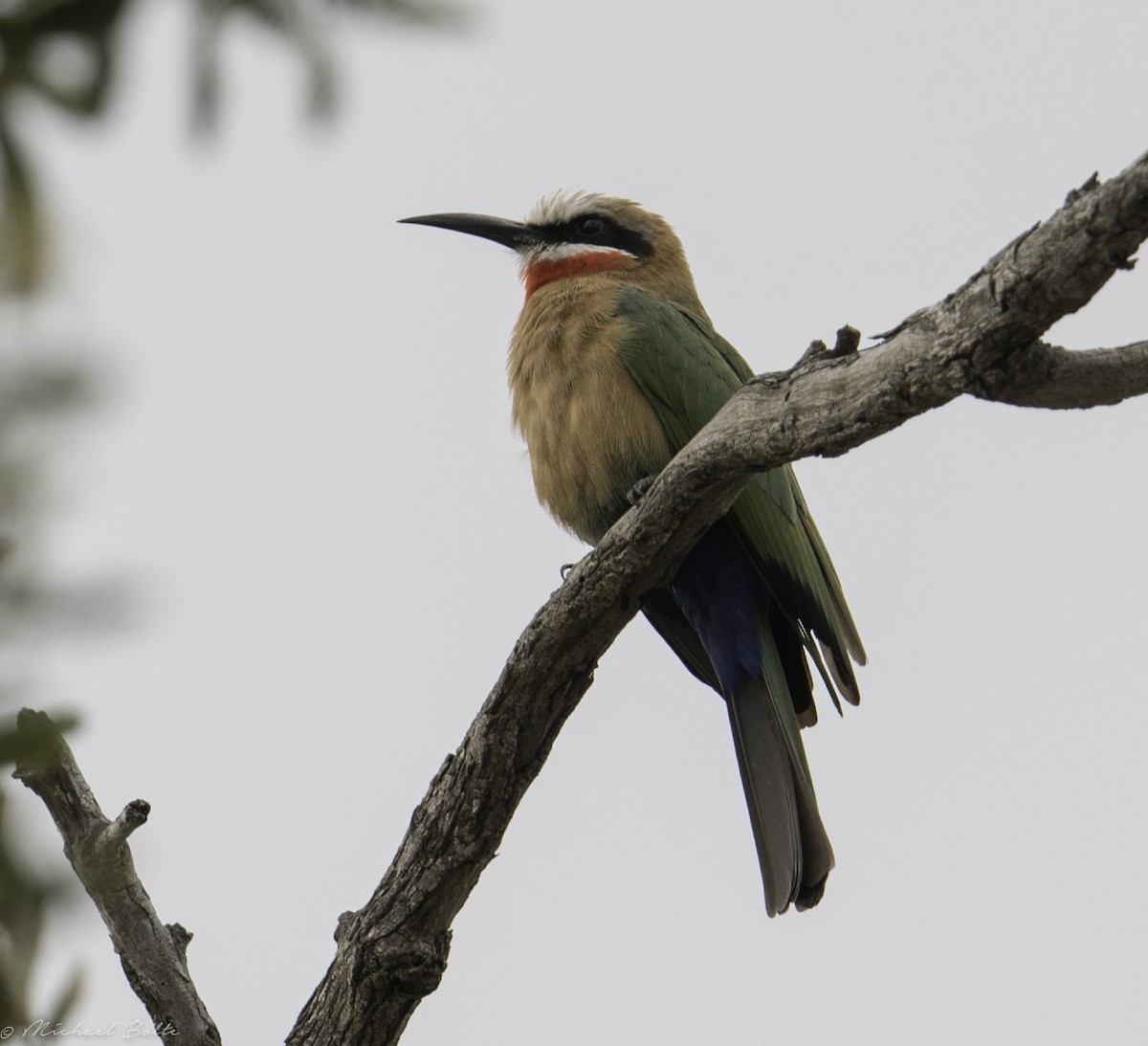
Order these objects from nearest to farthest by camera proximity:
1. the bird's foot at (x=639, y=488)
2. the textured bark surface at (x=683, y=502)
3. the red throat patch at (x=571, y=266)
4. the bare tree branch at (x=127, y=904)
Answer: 1. the textured bark surface at (x=683, y=502)
2. the bare tree branch at (x=127, y=904)
3. the bird's foot at (x=639, y=488)
4. the red throat patch at (x=571, y=266)

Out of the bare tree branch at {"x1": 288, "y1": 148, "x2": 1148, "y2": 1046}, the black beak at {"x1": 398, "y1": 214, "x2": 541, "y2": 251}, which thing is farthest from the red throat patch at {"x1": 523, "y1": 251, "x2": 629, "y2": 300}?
the bare tree branch at {"x1": 288, "y1": 148, "x2": 1148, "y2": 1046}

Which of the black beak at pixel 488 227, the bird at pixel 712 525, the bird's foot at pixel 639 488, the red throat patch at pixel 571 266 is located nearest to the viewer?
the bird's foot at pixel 639 488

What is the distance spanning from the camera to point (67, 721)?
1.25m

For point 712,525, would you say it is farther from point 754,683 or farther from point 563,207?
point 563,207

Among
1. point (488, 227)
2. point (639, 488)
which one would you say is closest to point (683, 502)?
point (639, 488)

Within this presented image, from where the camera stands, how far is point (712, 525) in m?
4.56

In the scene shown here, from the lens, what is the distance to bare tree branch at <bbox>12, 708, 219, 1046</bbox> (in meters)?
2.97

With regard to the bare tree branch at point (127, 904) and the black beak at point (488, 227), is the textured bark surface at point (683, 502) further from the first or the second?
the black beak at point (488, 227)

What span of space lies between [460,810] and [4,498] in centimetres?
244

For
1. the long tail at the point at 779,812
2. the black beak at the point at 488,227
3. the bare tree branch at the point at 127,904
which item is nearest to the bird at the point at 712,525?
the long tail at the point at 779,812

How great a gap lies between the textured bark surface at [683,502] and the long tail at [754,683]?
1.05 m

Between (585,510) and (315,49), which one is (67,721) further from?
(585,510)

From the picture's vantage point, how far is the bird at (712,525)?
4.49 m

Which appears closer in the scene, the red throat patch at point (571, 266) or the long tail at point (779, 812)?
the long tail at point (779, 812)
